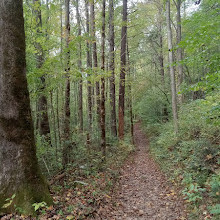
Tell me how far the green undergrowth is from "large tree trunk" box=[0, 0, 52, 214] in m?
3.82

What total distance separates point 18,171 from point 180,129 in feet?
26.6

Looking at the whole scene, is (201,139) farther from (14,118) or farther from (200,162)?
(14,118)

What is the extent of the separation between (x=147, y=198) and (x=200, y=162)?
2117mm

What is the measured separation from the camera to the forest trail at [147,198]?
4246 mm

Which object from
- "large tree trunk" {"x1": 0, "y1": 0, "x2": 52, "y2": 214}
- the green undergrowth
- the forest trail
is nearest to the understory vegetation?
the green undergrowth

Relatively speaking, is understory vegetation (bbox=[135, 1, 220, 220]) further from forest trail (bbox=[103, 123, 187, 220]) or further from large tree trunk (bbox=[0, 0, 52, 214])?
large tree trunk (bbox=[0, 0, 52, 214])

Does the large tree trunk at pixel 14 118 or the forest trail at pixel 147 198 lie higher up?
the large tree trunk at pixel 14 118

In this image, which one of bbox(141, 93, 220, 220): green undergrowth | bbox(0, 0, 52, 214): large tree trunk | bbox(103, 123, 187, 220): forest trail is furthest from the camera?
bbox(103, 123, 187, 220): forest trail

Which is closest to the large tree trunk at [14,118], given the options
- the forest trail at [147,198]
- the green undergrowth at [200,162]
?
the forest trail at [147,198]

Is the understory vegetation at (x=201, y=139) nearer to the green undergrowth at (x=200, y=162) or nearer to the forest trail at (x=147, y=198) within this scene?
the green undergrowth at (x=200, y=162)

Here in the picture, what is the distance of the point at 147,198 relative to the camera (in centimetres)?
518

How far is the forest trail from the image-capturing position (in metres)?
4.25

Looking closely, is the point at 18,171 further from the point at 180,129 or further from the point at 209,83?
the point at 180,129

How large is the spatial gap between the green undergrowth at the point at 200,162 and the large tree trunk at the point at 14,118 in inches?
150
